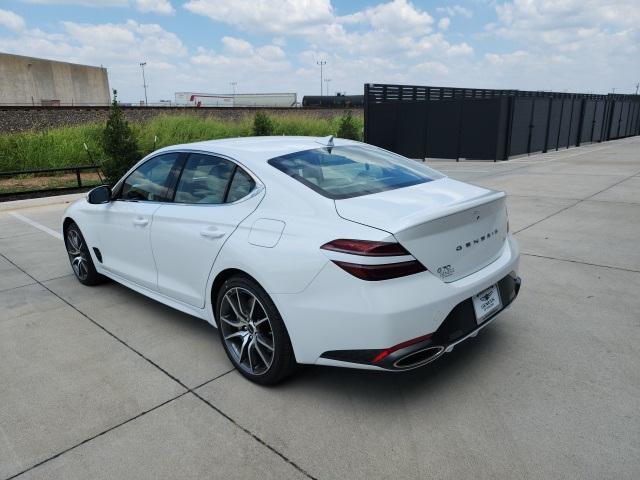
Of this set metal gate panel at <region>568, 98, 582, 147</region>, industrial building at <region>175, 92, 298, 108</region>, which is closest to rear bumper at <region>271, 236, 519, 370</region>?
metal gate panel at <region>568, 98, 582, 147</region>

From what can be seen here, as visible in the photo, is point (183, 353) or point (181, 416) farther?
point (183, 353)

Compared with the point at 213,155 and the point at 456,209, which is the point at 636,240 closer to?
the point at 456,209

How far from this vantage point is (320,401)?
2.93 meters

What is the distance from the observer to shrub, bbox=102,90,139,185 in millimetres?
12742

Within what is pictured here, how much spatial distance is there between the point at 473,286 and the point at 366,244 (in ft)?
2.45

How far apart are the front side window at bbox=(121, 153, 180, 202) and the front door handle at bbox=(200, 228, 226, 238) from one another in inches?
29.3

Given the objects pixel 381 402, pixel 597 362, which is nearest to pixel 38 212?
pixel 381 402

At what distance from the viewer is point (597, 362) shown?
325cm

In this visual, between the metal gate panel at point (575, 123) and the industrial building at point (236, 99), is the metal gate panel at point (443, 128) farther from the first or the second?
the industrial building at point (236, 99)

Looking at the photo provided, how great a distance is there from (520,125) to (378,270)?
17460 mm

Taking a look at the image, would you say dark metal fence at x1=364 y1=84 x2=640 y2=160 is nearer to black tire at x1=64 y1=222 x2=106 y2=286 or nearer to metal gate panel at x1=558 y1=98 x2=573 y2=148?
metal gate panel at x1=558 y1=98 x2=573 y2=148

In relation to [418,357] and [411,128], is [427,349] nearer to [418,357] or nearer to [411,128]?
[418,357]

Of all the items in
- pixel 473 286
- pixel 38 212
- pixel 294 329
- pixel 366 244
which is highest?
pixel 366 244

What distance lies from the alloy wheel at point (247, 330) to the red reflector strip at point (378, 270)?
0.68m
